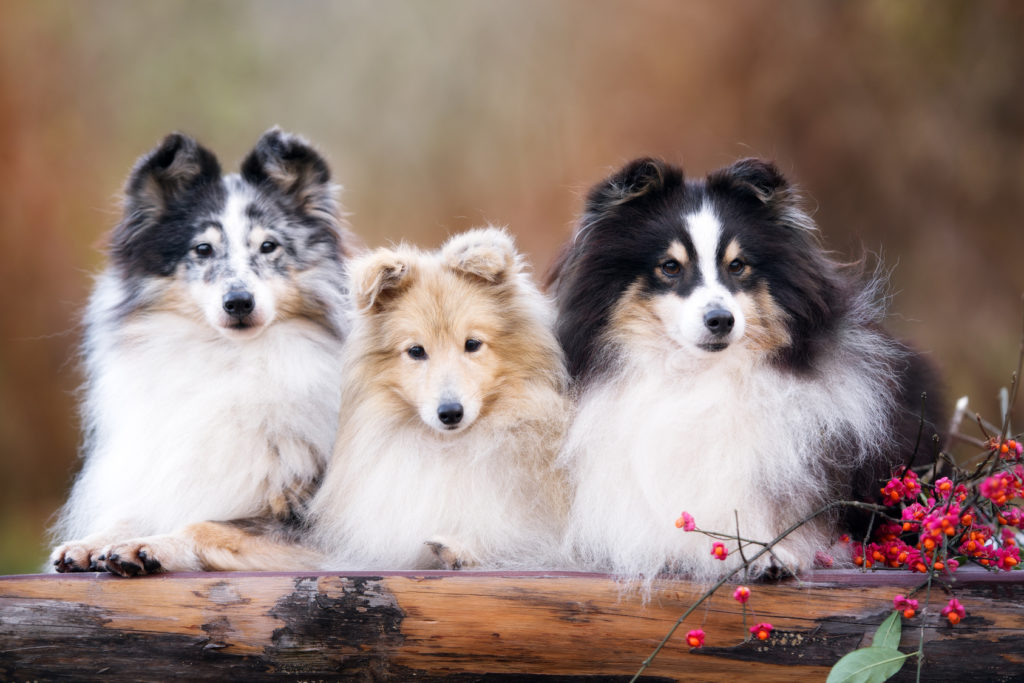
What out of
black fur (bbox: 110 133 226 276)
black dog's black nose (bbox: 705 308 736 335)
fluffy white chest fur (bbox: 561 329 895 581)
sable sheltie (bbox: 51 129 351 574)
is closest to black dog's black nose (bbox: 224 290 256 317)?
sable sheltie (bbox: 51 129 351 574)

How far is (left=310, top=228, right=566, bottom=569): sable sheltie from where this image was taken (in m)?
2.32

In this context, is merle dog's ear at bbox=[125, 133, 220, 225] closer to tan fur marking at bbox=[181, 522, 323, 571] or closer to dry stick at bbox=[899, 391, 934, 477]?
tan fur marking at bbox=[181, 522, 323, 571]

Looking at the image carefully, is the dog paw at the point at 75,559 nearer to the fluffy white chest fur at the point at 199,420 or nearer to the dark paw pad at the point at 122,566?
the dark paw pad at the point at 122,566

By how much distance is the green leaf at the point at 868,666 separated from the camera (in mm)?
1894

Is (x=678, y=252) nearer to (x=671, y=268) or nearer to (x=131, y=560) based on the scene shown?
(x=671, y=268)

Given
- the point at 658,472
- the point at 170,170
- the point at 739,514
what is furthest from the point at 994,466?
the point at 170,170

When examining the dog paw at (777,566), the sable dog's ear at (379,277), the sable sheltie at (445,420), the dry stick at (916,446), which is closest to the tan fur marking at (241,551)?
the sable sheltie at (445,420)

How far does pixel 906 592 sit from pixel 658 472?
582 millimetres

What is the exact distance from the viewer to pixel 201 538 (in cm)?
226

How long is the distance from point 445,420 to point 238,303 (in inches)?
24.2

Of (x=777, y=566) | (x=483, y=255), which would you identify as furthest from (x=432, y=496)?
(x=777, y=566)

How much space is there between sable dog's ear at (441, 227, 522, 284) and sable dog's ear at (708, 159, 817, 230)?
1.77 feet

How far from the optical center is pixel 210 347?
2.54m

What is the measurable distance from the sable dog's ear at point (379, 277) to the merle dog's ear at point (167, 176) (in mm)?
546
